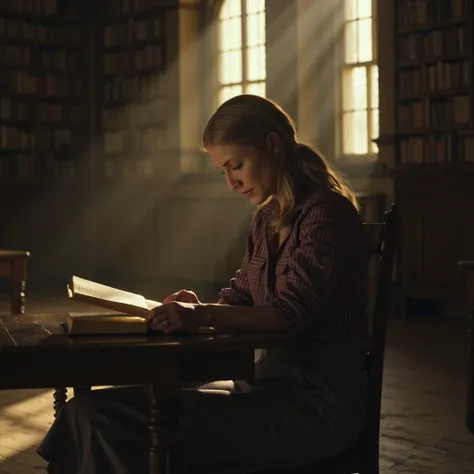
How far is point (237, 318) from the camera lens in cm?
178

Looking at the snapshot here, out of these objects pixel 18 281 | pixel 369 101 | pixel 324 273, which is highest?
pixel 369 101

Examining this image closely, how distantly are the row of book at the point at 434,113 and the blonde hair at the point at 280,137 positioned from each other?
223 inches

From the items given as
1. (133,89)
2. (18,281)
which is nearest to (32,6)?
(133,89)

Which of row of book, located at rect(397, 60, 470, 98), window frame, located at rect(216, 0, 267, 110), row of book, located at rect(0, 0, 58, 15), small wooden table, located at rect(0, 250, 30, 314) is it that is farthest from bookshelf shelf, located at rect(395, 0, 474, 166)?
row of book, located at rect(0, 0, 58, 15)

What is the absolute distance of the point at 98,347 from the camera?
1586mm

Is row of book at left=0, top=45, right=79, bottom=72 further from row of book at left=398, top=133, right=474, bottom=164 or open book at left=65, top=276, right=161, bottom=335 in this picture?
open book at left=65, top=276, right=161, bottom=335

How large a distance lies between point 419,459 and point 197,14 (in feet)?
24.9

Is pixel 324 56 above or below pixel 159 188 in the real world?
above

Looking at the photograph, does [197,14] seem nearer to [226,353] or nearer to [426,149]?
[426,149]

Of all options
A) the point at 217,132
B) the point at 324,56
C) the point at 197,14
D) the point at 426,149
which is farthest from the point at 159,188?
the point at 217,132

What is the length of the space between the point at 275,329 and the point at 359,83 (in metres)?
7.02

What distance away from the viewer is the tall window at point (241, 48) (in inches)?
373

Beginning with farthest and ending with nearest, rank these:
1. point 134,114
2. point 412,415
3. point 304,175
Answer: point 134,114 → point 412,415 → point 304,175

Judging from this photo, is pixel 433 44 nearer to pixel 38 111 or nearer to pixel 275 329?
pixel 38 111
